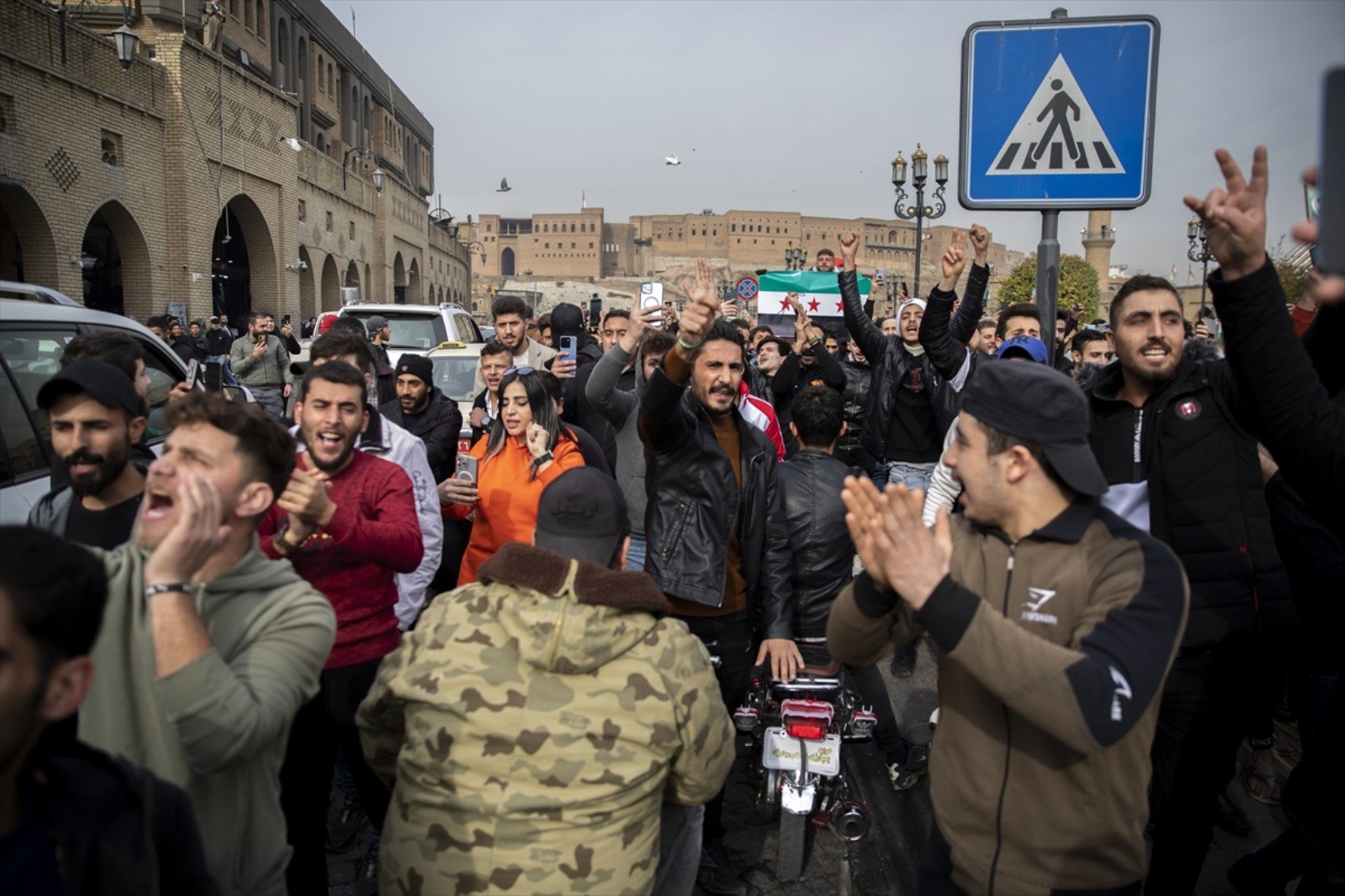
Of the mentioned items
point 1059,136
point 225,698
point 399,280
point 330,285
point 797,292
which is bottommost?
point 225,698

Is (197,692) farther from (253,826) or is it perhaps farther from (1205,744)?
(1205,744)

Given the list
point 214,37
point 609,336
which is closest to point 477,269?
point 214,37

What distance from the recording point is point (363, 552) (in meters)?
3.09

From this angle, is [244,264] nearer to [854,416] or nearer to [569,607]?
[854,416]

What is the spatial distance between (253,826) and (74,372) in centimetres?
154

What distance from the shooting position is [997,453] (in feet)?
7.02

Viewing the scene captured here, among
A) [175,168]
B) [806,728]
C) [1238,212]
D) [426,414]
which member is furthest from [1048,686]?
[175,168]

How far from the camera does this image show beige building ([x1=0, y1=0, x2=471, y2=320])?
59.1ft

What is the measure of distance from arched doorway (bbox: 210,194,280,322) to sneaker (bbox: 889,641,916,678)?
1064 inches

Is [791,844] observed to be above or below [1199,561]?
below

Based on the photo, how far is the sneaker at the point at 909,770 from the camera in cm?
438

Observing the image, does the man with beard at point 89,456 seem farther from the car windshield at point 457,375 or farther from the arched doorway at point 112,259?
the arched doorway at point 112,259

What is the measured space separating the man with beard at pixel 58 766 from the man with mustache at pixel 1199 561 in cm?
277

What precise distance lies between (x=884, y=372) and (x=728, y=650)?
279cm
